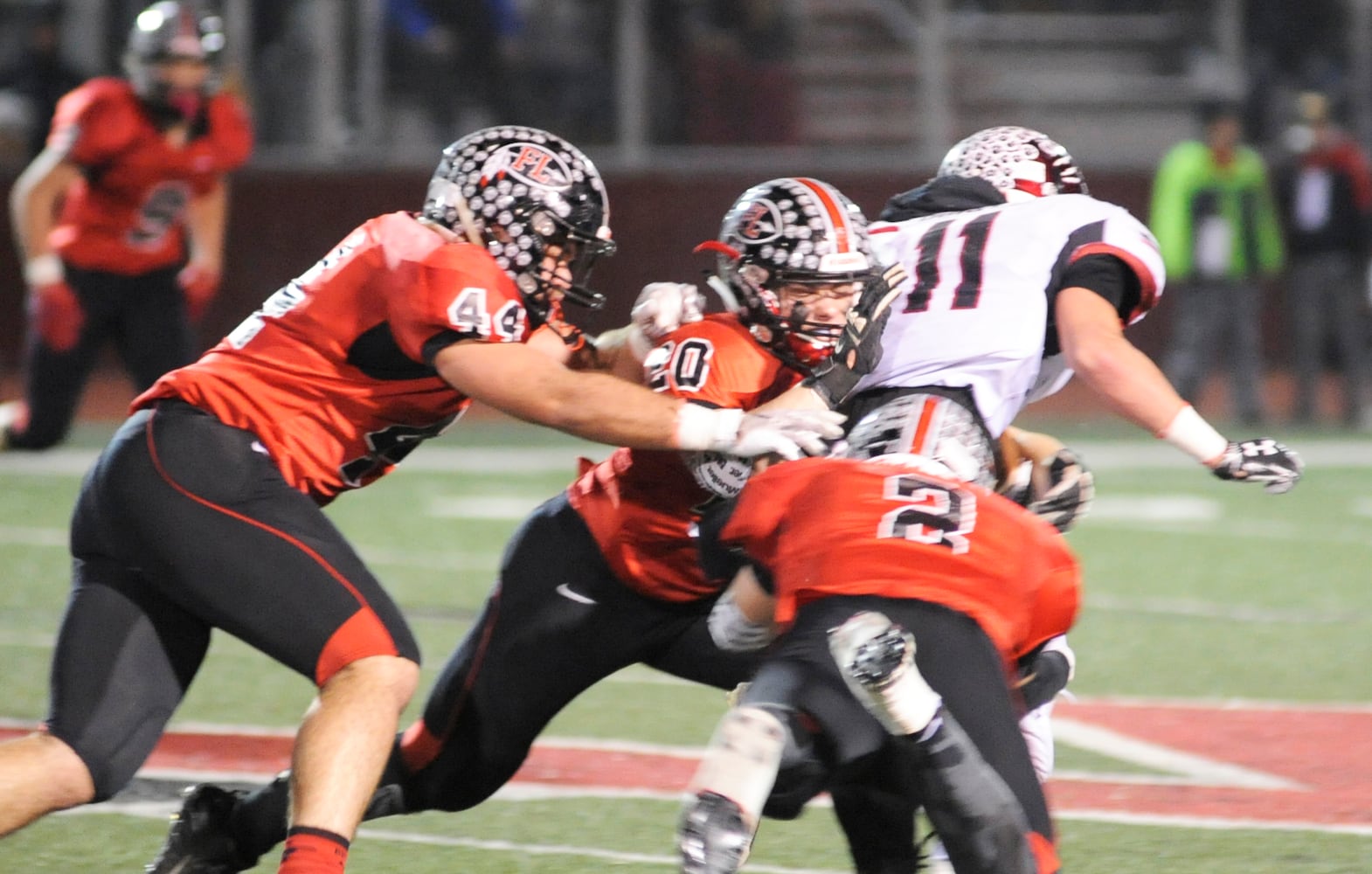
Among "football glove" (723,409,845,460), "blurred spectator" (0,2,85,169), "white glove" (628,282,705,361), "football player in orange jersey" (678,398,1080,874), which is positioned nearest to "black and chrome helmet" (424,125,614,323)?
"white glove" (628,282,705,361)

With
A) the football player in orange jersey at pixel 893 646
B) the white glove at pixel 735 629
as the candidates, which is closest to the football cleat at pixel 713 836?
the football player in orange jersey at pixel 893 646

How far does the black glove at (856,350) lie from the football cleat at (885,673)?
72 cm

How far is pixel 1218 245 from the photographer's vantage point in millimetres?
13055

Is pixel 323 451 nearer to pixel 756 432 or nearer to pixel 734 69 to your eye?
pixel 756 432

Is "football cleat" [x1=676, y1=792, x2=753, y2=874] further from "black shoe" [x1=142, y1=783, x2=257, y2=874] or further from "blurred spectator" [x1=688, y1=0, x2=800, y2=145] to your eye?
"blurred spectator" [x1=688, y1=0, x2=800, y2=145]

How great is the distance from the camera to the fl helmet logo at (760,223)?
3.70 meters

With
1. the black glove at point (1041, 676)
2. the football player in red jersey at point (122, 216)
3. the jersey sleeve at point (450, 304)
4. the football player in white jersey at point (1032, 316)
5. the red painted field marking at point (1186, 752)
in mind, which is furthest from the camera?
the football player in red jersey at point (122, 216)

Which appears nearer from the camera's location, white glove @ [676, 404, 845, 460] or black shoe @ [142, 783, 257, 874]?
white glove @ [676, 404, 845, 460]

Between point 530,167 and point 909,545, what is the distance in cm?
113

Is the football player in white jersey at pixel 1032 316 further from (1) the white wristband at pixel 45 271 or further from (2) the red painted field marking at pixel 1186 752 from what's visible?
(1) the white wristband at pixel 45 271

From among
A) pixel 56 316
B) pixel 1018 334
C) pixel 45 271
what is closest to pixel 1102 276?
pixel 1018 334

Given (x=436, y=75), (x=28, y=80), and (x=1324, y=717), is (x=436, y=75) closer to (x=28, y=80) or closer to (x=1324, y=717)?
(x=28, y=80)

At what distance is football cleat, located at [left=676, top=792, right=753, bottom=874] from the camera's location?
284 cm

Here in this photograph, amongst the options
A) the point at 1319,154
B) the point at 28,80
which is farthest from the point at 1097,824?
the point at 28,80
